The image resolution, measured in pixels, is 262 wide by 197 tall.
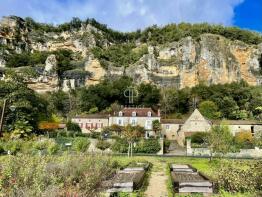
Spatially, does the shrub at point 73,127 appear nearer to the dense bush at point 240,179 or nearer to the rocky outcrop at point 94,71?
the rocky outcrop at point 94,71

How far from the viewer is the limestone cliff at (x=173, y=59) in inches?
3656

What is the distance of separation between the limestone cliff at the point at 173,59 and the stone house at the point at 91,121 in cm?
2197

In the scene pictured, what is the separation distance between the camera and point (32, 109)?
6041cm

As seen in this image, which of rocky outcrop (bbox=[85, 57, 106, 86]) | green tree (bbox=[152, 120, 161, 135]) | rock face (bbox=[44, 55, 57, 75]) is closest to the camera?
green tree (bbox=[152, 120, 161, 135])

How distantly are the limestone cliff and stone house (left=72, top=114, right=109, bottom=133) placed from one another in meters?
22.0

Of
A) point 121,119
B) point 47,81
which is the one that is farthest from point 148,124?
point 47,81

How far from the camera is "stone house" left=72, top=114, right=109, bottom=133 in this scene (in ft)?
231

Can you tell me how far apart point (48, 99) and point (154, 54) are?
3357 centimetres

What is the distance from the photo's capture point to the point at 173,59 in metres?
98.4

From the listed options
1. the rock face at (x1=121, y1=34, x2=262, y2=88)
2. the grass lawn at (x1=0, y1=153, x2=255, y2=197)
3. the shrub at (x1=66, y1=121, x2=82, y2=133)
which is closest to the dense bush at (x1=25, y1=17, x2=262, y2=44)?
the rock face at (x1=121, y1=34, x2=262, y2=88)

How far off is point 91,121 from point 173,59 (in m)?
35.7

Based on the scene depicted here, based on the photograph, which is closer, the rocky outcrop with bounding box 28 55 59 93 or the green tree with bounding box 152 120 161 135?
the green tree with bounding box 152 120 161 135

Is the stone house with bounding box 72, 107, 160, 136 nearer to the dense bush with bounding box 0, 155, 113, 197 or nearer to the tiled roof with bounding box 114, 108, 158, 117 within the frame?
the tiled roof with bounding box 114, 108, 158, 117

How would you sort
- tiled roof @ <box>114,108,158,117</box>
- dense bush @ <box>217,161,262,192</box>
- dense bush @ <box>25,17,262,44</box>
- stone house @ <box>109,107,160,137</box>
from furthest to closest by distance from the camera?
1. dense bush @ <box>25,17,262,44</box>
2. tiled roof @ <box>114,108,158,117</box>
3. stone house @ <box>109,107,160,137</box>
4. dense bush @ <box>217,161,262,192</box>
